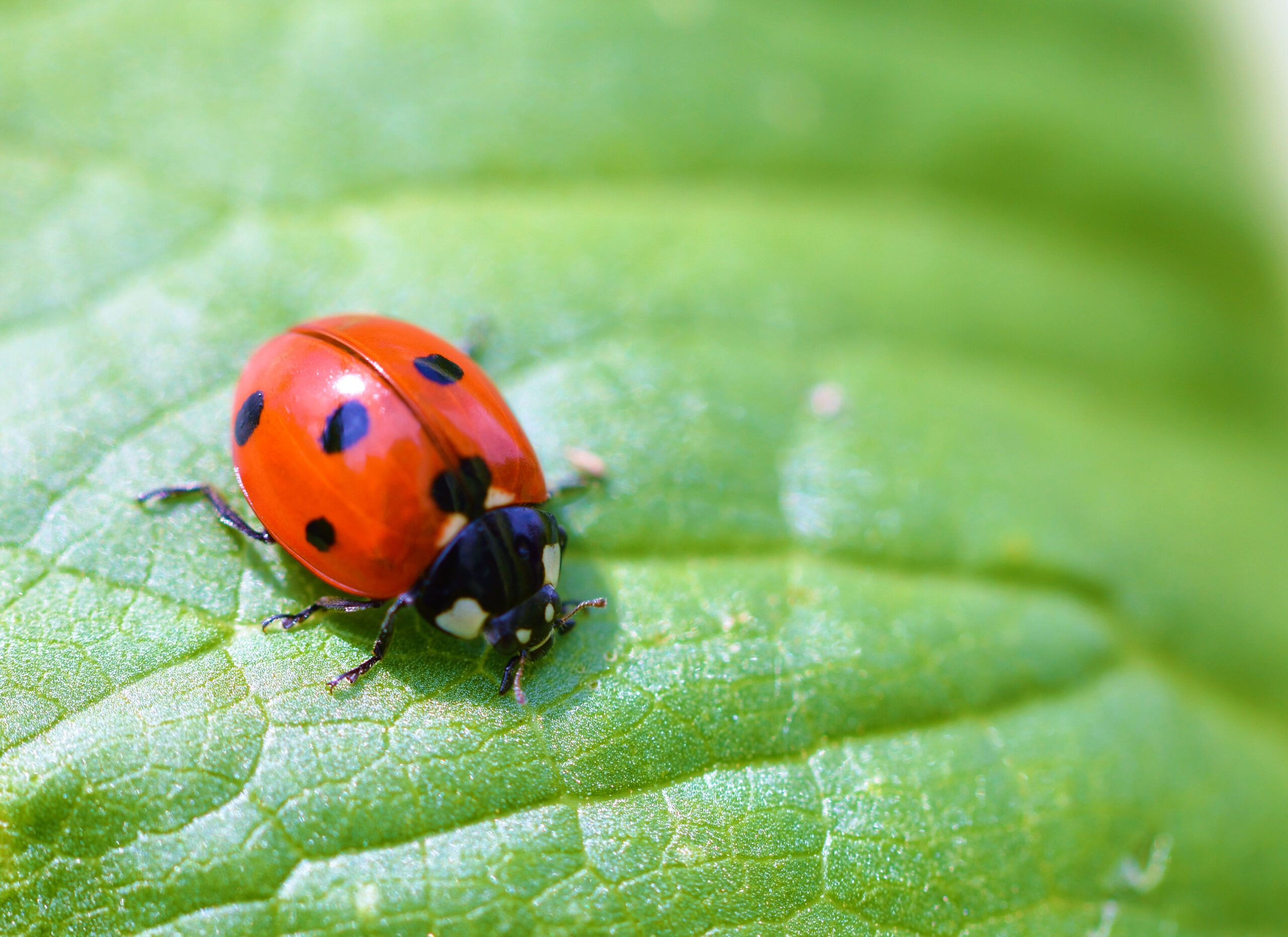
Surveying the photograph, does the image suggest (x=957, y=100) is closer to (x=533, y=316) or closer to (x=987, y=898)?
(x=533, y=316)

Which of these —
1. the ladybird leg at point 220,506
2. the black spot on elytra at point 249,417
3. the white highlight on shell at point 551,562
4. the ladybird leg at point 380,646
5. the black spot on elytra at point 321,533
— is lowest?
the ladybird leg at point 380,646

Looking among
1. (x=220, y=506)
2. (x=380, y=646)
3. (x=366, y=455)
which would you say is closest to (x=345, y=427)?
(x=366, y=455)

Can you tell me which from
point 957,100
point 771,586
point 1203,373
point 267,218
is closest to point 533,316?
point 267,218

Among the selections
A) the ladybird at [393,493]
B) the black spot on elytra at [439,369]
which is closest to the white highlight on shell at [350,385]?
the ladybird at [393,493]

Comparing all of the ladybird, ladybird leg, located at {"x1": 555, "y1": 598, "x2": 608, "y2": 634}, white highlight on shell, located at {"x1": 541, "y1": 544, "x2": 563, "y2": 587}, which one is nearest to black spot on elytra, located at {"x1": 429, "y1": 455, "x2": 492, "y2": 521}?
the ladybird

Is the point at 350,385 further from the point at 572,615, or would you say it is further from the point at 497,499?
the point at 572,615

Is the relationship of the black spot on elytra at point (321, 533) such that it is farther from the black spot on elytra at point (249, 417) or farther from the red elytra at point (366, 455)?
the black spot on elytra at point (249, 417)
